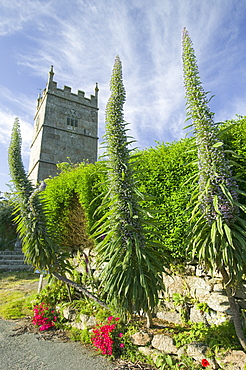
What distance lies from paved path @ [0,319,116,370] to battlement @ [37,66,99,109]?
19689mm

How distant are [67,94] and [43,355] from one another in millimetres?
21030

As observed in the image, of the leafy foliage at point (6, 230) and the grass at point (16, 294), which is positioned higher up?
the leafy foliage at point (6, 230)

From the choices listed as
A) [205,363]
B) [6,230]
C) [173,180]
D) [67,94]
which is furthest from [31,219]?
[67,94]

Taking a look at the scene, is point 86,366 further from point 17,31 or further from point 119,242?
point 17,31

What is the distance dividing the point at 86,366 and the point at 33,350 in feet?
3.25

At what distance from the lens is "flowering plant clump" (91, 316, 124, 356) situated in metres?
3.36

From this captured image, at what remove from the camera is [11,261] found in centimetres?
1073

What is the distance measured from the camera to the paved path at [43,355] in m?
3.10

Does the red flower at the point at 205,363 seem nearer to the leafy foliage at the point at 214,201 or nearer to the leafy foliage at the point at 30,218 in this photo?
the leafy foliage at the point at 214,201

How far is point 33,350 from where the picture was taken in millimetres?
3549

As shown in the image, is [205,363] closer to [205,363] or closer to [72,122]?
[205,363]

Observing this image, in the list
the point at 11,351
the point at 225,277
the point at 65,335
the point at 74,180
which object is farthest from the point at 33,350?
the point at 74,180

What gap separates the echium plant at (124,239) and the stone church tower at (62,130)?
51.3 feet

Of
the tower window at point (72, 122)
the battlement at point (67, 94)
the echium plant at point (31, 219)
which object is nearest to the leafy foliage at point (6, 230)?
the tower window at point (72, 122)
